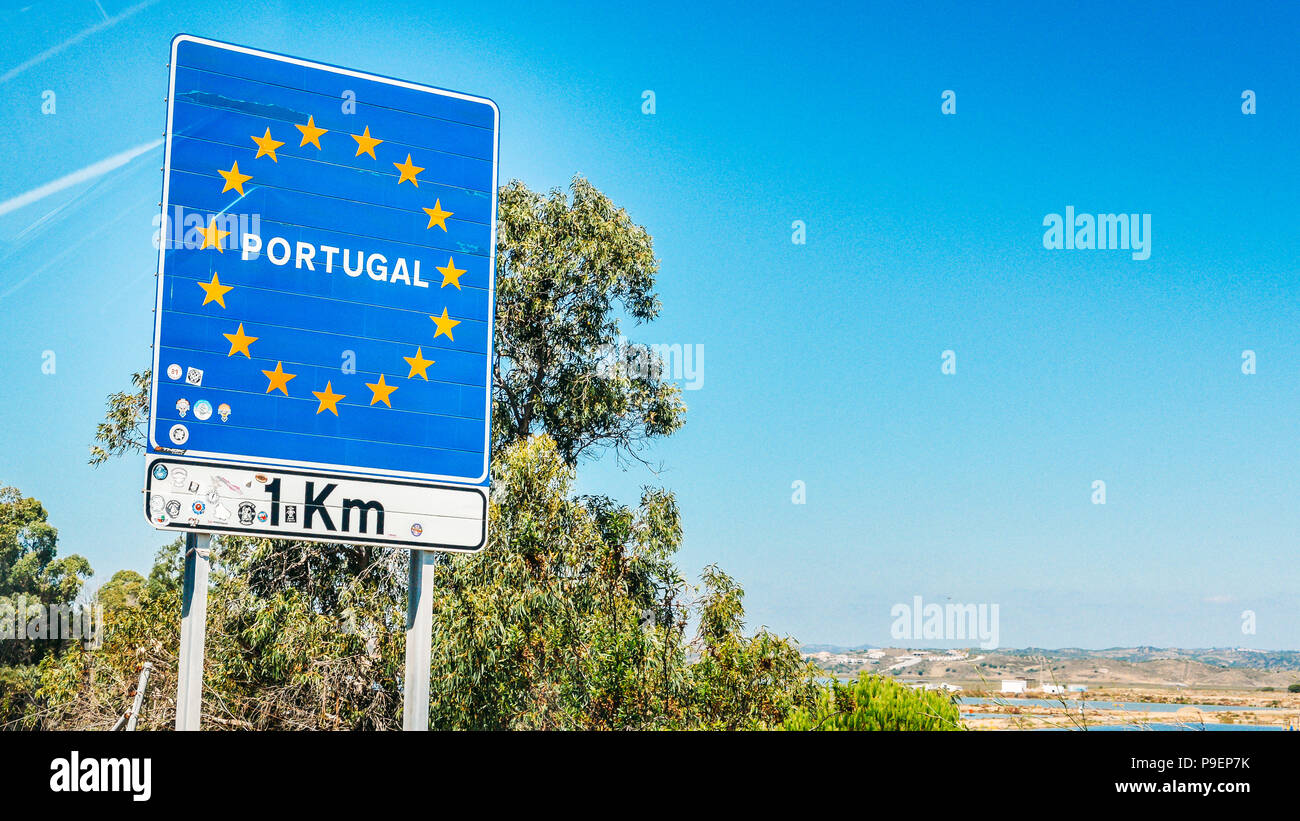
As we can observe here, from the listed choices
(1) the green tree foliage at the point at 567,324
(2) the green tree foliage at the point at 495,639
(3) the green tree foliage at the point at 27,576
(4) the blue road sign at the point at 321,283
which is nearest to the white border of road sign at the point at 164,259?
(4) the blue road sign at the point at 321,283

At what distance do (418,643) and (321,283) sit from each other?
2.57m

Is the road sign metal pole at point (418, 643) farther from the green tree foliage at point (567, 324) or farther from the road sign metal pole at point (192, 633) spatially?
the green tree foliage at point (567, 324)

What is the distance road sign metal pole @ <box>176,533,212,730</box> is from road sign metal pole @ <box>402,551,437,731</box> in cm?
131

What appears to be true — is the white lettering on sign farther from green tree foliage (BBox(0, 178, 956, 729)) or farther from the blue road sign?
green tree foliage (BBox(0, 178, 956, 729))

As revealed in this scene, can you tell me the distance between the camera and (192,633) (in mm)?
6516

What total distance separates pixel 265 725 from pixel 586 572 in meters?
5.14

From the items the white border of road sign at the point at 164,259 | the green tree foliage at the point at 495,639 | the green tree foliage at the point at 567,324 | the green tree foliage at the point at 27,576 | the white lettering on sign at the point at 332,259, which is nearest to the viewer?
the white border of road sign at the point at 164,259

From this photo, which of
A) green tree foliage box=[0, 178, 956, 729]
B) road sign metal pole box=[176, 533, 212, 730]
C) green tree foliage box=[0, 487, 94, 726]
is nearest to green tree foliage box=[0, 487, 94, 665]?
green tree foliage box=[0, 487, 94, 726]

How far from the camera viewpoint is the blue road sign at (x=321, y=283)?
6.76 meters

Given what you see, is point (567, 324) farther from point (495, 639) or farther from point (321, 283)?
point (321, 283)

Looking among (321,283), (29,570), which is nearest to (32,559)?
(29,570)

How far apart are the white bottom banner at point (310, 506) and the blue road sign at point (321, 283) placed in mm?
20
